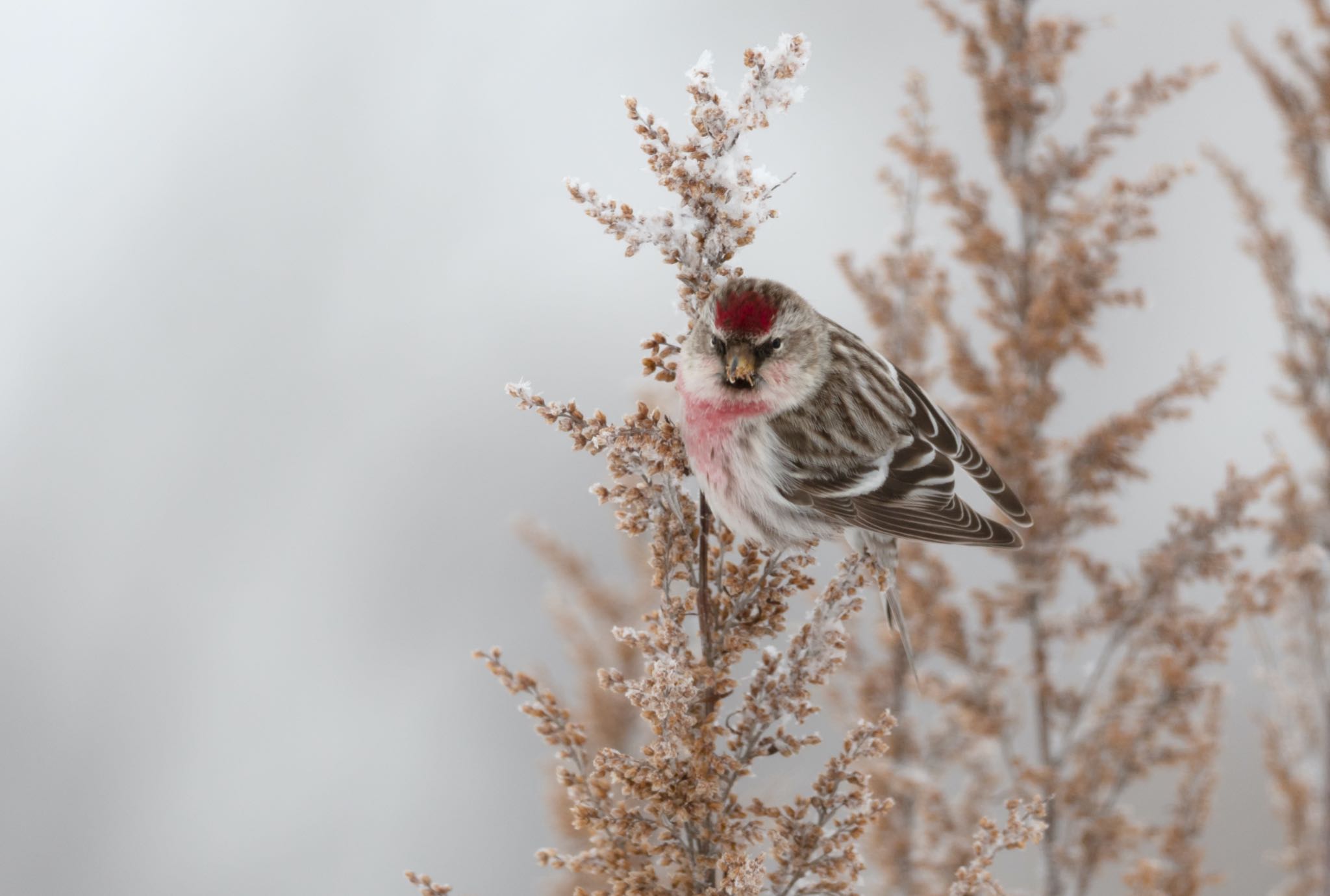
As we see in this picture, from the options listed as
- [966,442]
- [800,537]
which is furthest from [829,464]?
[966,442]

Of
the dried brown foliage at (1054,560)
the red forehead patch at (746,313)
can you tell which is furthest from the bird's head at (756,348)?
the dried brown foliage at (1054,560)

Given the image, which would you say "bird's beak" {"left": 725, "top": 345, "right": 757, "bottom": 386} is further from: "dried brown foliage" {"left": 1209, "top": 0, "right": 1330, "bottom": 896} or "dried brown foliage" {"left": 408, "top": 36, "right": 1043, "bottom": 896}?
"dried brown foliage" {"left": 1209, "top": 0, "right": 1330, "bottom": 896}

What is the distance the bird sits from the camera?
1.54 meters

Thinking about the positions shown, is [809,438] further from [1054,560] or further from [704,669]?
[1054,560]

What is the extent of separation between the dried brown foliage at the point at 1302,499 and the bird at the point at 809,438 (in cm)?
310

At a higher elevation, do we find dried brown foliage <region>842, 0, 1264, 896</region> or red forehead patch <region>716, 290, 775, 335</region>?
dried brown foliage <region>842, 0, 1264, 896</region>

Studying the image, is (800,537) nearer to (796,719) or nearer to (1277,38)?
(796,719)

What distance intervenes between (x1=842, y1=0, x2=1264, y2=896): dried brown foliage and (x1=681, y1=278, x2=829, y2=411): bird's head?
5.62ft

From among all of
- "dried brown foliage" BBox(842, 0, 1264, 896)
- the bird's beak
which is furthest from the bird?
"dried brown foliage" BBox(842, 0, 1264, 896)

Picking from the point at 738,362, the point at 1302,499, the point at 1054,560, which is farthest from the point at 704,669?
the point at 1302,499

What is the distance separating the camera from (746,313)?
1509 mm

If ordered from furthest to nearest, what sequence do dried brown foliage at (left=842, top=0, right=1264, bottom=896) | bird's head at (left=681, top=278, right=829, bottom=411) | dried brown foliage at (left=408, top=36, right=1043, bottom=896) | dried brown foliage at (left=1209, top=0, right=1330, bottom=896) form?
dried brown foliage at (left=1209, top=0, right=1330, bottom=896), dried brown foliage at (left=842, top=0, right=1264, bottom=896), bird's head at (left=681, top=278, right=829, bottom=411), dried brown foliage at (left=408, top=36, right=1043, bottom=896)

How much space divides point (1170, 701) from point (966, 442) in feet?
5.33

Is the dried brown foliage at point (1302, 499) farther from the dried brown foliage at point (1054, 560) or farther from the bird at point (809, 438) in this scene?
the bird at point (809, 438)
